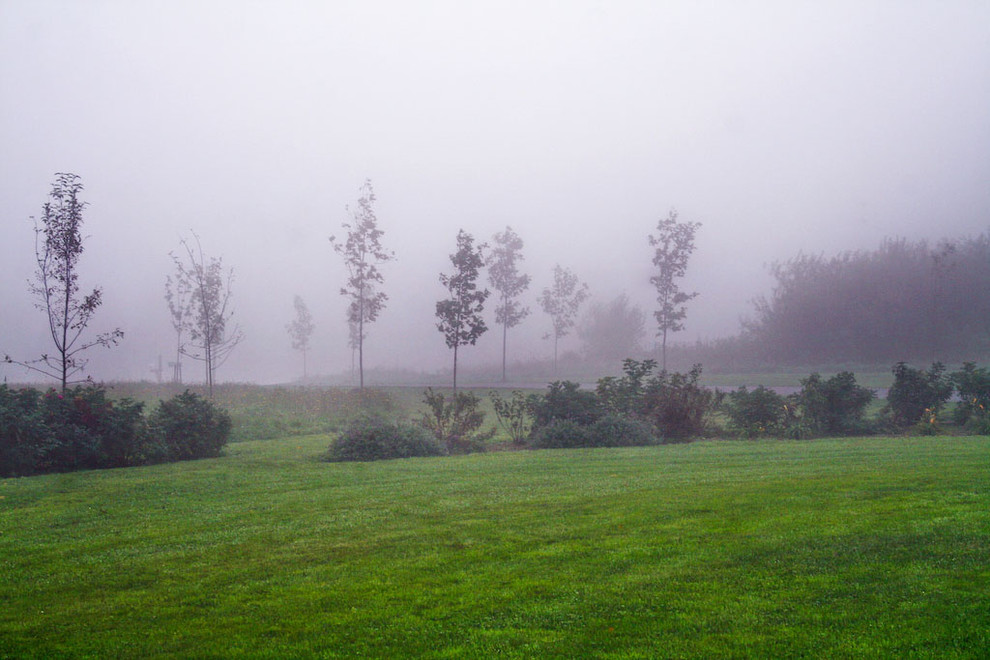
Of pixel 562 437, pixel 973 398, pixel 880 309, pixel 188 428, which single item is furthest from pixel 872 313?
pixel 188 428

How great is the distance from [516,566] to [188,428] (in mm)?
12828

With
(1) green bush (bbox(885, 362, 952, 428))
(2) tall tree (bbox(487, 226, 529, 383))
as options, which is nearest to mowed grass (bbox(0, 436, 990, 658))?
(1) green bush (bbox(885, 362, 952, 428))

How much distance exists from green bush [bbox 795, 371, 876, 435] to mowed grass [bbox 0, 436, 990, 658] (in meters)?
7.68

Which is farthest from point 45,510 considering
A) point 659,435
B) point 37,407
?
point 659,435

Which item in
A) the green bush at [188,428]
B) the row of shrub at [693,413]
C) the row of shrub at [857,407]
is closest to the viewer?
the green bush at [188,428]

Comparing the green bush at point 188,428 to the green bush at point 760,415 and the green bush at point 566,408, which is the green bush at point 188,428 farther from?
the green bush at point 760,415

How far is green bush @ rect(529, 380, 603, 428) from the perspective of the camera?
1983 centimetres

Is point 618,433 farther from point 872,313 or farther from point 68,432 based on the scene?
point 872,313

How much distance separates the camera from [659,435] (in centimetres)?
2011

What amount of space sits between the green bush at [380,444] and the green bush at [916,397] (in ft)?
42.9

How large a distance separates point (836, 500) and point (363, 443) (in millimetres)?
11416

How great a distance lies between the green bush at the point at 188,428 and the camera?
16.3 meters

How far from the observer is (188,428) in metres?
16.8

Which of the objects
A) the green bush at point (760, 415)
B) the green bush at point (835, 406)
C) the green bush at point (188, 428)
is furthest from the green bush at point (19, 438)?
the green bush at point (835, 406)
